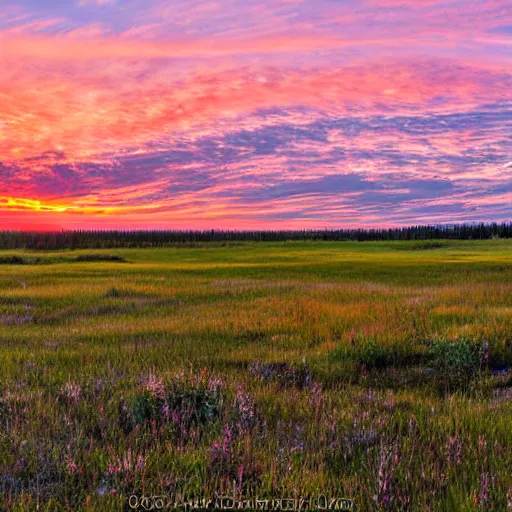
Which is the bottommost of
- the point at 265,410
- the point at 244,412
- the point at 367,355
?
the point at 367,355

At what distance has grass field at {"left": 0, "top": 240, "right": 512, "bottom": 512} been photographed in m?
4.17

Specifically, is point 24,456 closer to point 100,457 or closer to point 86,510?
point 100,457

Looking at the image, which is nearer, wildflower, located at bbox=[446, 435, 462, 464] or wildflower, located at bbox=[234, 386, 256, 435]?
wildflower, located at bbox=[446, 435, 462, 464]

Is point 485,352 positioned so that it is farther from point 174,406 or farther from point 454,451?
point 174,406

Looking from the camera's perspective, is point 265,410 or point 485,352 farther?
point 485,352

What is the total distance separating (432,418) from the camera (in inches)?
233

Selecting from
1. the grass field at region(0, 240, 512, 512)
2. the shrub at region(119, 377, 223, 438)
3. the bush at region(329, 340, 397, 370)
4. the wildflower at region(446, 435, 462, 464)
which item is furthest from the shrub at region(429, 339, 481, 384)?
the shrub at region(119, 377, 223, 438)

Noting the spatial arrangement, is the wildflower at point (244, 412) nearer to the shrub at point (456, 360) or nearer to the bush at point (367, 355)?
the bush at point (367, 355)

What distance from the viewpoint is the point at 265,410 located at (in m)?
6.29

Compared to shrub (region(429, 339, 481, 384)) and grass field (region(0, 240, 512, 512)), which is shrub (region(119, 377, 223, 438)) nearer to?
grass field (region(0, 240, 512, 512))

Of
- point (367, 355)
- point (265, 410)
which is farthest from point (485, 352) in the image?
point (265, 410)

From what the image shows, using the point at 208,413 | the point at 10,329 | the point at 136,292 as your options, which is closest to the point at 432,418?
the point at 208,413

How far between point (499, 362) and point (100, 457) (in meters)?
8.30

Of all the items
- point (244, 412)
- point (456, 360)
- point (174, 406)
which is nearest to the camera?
point (244, 412)
